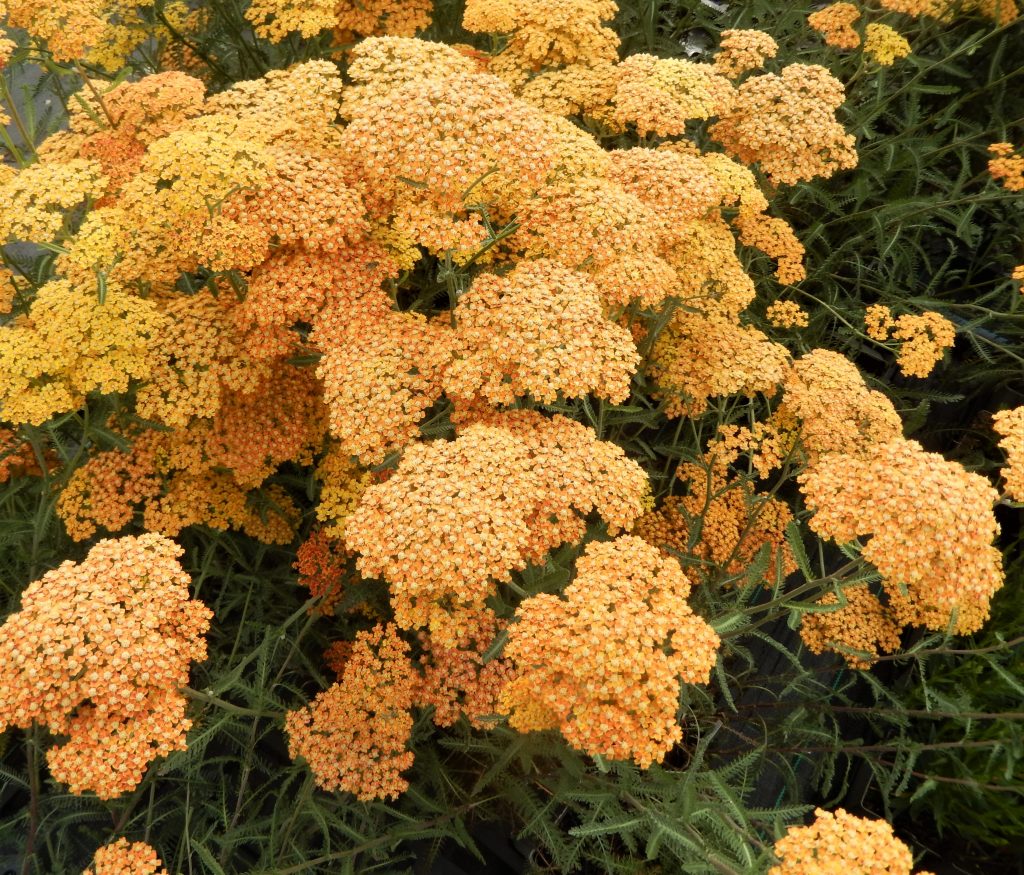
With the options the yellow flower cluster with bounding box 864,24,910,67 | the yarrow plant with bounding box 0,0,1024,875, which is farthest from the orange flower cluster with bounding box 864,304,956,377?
the yellow flower cluster with bounding box 864,24,910,67

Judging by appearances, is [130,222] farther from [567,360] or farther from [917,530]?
[917,530]

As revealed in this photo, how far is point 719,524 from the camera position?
135 inches

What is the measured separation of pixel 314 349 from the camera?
297cm

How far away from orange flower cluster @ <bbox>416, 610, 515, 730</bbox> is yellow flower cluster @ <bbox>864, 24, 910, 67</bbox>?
363 centimetres

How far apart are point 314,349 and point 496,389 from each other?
96cm

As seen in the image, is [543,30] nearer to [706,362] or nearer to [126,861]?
[706,362]

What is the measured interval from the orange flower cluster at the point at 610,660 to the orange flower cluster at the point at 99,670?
3.50 ft

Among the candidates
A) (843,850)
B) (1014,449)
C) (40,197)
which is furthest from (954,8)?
(40,197)

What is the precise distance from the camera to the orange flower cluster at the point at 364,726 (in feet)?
8.50

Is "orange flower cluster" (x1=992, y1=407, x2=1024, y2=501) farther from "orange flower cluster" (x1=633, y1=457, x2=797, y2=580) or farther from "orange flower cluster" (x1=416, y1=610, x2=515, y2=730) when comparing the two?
"orange flower cluster" (x1=416, y1=610, x2=515, y2=730)

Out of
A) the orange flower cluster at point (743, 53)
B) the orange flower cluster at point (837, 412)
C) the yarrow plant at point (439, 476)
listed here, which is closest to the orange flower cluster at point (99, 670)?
the yarrow plant at point (439, 476)

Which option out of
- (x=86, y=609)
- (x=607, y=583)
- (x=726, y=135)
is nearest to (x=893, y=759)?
(x=607, y=583)

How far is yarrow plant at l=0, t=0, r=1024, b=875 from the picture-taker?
7.20ft

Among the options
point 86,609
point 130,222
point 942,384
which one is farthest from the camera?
point 942,384
